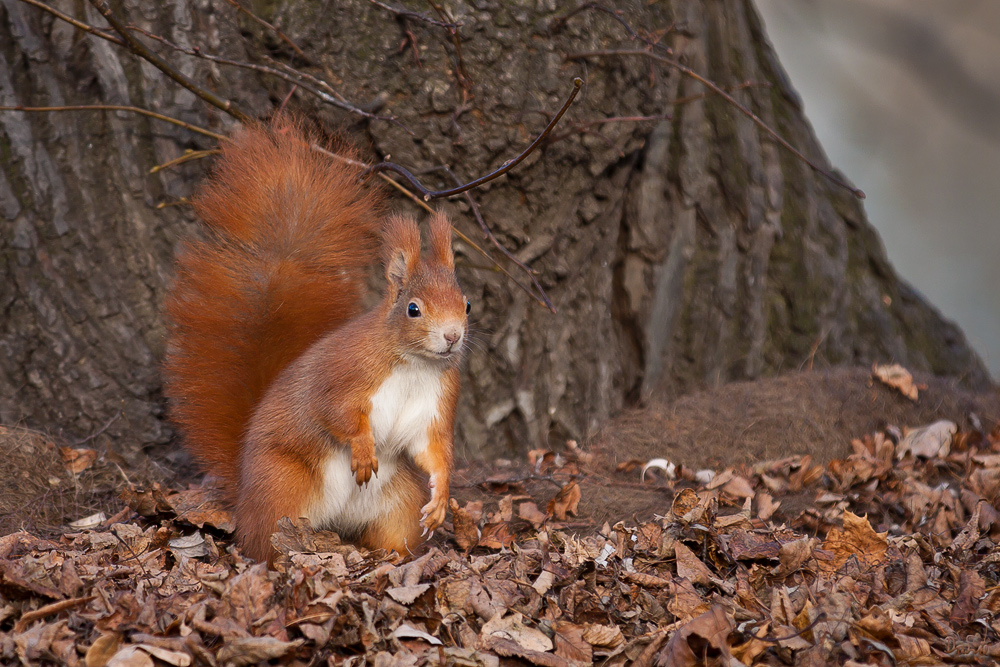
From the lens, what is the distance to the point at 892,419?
9.43 ft

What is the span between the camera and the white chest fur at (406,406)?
1.88m

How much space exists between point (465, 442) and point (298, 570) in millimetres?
1397

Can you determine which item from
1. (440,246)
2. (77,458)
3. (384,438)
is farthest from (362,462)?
(77,458)

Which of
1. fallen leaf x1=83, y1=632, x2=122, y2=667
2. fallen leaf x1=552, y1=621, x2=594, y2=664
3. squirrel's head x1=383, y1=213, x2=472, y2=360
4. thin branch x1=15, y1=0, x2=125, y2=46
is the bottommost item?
fallen leaf x1=83, y1=632, x2=122, y2=667

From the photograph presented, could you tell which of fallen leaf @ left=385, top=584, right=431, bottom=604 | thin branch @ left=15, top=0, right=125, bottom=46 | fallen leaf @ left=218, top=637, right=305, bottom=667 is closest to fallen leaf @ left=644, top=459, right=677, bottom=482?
fallen leaf @ left=385, top=584, right=431, bottom=604

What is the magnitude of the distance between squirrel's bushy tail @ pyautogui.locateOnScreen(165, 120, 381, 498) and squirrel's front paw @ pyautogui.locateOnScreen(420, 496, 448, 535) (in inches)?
21.7

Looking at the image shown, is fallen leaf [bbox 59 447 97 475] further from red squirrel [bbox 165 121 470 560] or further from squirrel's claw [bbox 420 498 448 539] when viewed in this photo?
squirrel's claw [bbox 420 498 448 539]

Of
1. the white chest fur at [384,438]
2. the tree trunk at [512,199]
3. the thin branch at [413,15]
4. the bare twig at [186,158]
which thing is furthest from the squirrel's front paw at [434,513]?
the thin branch at [413,15]

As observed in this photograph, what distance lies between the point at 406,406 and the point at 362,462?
180 millimetres

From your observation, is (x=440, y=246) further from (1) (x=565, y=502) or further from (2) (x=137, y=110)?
(2) (x=137, y=110)

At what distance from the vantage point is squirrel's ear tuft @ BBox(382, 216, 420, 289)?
1.93 m

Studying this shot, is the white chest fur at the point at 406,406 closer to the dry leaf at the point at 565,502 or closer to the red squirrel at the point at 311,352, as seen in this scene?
the red squirrel at the point at 311,352

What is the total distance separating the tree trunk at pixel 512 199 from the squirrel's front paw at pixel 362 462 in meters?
1.07

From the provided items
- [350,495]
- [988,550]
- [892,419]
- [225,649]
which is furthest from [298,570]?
[892,419]
